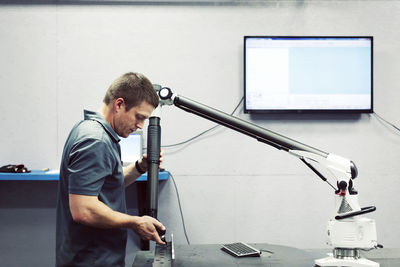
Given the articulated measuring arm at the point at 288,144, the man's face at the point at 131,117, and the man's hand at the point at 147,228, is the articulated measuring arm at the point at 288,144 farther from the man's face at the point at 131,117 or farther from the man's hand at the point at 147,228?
the man's hand at the point at 147,228

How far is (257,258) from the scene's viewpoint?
4.82 ft

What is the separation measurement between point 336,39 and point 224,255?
1.70 meters

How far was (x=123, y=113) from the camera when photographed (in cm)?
143

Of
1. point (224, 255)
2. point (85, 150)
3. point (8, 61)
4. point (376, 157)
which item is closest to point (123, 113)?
point (85, 150)

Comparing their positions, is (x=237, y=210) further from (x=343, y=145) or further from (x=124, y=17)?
(x=124, y=17)

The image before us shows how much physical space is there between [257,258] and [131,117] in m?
0.75

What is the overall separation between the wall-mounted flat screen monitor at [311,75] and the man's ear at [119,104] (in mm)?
1208

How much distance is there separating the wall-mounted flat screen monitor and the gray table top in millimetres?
1122

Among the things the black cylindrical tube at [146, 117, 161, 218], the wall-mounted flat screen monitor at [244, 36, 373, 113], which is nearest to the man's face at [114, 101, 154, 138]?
the black cylindrical tube at [146, 117, 161, 218]

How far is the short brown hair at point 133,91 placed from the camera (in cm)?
140

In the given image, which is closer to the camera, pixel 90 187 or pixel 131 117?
pixel 90 187

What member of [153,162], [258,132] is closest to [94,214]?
[153,162]

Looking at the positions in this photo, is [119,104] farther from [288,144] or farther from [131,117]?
[288,144]

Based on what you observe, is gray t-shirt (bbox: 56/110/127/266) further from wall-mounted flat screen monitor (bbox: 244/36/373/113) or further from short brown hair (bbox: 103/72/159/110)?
wall-mounted flat screen monitor (bbox: 244/36/373/113)
